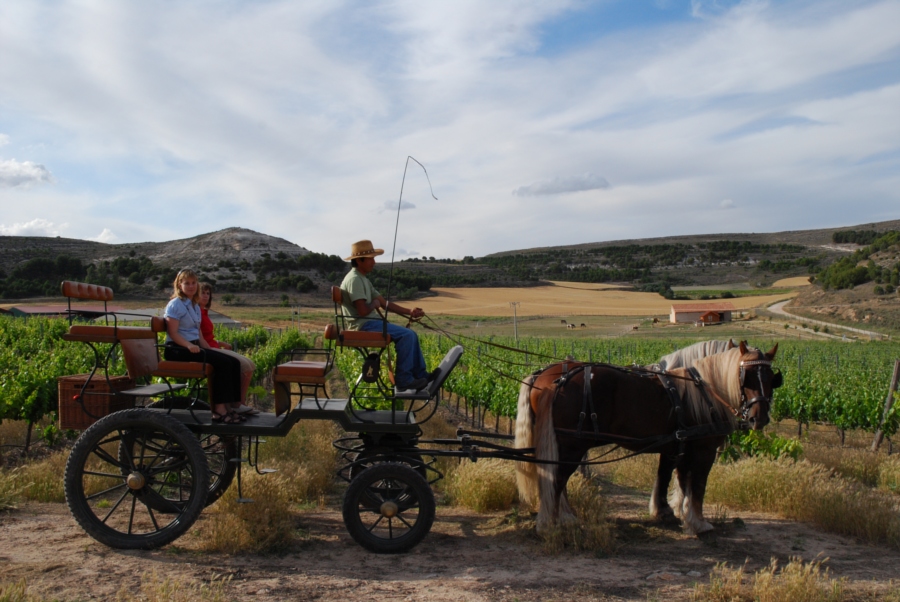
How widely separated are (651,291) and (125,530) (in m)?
98.4

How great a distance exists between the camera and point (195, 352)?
5258 millimetres

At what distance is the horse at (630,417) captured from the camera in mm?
5566

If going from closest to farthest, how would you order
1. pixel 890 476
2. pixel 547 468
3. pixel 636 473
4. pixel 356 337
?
1. pixel 356 337
2. pixel 547 468
3. pixel 890 476
4. pixel 636 473

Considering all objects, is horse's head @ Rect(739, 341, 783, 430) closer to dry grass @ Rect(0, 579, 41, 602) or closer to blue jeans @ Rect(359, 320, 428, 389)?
blue jeans @ Rect(359, 320, 428, 389)

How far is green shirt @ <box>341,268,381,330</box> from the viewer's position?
543cm

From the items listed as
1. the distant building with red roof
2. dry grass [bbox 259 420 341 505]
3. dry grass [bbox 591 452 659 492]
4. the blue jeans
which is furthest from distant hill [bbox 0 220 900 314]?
the distant building with red roof

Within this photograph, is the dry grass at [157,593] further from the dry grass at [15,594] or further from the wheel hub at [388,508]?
the wheel hub at [388,508]

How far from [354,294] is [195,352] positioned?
134cm

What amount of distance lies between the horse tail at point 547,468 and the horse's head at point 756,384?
66.4 inches

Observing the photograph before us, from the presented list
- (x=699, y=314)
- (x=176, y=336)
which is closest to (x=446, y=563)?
(x=176, y=336)

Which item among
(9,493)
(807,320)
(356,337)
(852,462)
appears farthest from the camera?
(807,320)

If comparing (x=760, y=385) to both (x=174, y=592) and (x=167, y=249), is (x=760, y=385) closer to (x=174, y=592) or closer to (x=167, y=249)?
(x=174, y=592)

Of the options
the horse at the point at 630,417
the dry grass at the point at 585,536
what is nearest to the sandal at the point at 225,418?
the horse at the point at 630,417

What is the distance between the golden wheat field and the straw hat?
56720 millimetres
